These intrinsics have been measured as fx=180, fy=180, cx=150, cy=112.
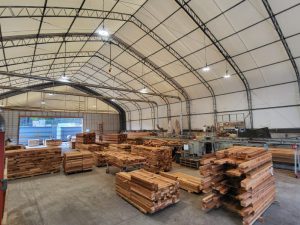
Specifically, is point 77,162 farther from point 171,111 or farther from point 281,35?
point 171,111

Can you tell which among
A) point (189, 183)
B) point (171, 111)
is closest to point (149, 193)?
point (189, 183)

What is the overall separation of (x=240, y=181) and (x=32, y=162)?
10762 millimetres

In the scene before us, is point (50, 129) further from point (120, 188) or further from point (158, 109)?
point (120, 188)

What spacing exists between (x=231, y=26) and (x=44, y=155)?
14.5 metres

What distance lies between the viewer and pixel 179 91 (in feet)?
71.6

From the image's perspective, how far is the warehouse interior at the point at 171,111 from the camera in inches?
219

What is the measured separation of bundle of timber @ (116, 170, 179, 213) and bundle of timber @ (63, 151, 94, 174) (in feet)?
16.9

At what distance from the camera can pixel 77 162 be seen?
35.3 ft

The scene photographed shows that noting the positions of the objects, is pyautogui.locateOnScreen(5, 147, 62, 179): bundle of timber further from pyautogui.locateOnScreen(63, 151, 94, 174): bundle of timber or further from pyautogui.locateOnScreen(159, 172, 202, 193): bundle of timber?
pyautogui.locateOnScreen(159, 172, 202, 193): bundle of timber

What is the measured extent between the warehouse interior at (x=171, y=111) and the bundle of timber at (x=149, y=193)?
34mm

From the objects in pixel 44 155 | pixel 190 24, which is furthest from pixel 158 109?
pixel 44 155

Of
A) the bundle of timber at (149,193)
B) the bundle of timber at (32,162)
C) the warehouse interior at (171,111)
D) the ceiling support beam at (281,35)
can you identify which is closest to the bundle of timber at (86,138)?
the warehouse interior at (171,111)

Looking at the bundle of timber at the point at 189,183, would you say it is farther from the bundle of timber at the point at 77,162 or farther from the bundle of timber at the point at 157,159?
the bundle of timber at the point at 77,162

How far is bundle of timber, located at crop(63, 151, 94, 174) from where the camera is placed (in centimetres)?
1049
